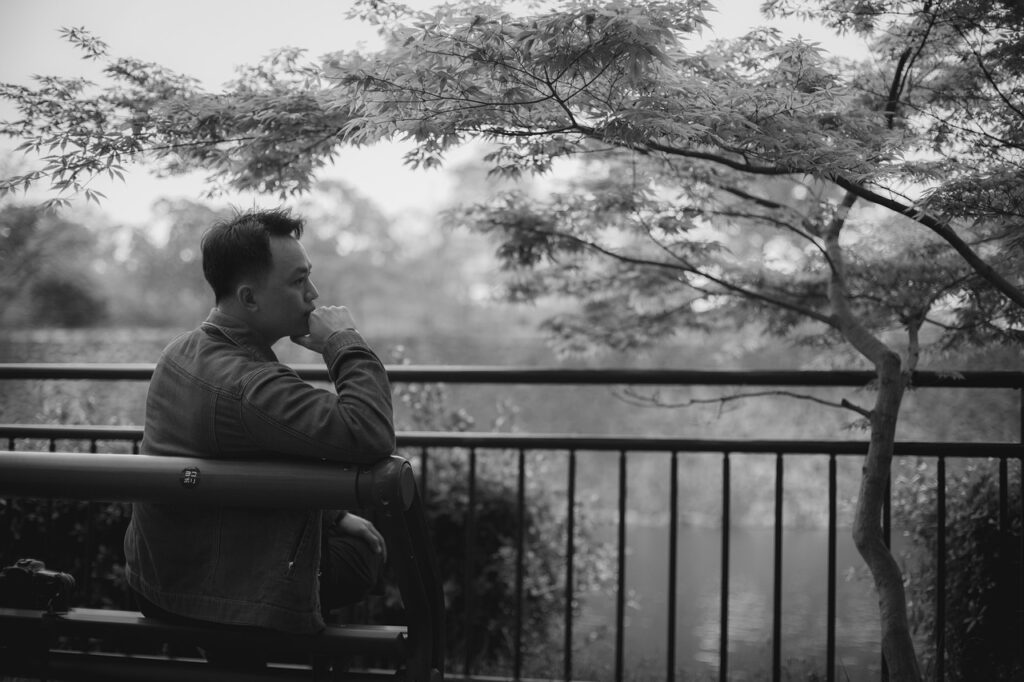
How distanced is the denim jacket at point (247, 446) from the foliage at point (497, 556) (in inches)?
75.2

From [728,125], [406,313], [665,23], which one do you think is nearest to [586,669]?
[728,125]

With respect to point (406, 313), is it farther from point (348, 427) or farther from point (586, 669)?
point (348, 427)

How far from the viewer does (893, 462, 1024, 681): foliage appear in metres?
2.67

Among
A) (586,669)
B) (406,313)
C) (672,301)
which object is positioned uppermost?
(406,313)

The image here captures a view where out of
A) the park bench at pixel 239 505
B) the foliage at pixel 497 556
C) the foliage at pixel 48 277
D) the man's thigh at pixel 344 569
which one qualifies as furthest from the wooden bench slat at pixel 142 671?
the foliage at pixel 48 277

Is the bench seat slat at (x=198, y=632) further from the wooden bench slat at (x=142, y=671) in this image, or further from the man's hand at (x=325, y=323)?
the man's hand at (x=325, y=323)

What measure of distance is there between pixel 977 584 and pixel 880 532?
91 cm

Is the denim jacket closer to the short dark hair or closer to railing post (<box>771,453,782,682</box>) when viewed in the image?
the short dark hair

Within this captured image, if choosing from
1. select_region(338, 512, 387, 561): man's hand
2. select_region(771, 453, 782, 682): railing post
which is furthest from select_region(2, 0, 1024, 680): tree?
select_region(338, 512, 387, 561): man's hand

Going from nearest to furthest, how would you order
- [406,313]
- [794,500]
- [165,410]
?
[165,410]
[794,500]
[406,313]

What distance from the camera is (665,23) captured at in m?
1.65

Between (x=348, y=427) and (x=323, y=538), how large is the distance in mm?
409

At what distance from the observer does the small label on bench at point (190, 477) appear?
1.31 meters

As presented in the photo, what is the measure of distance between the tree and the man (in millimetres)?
457
